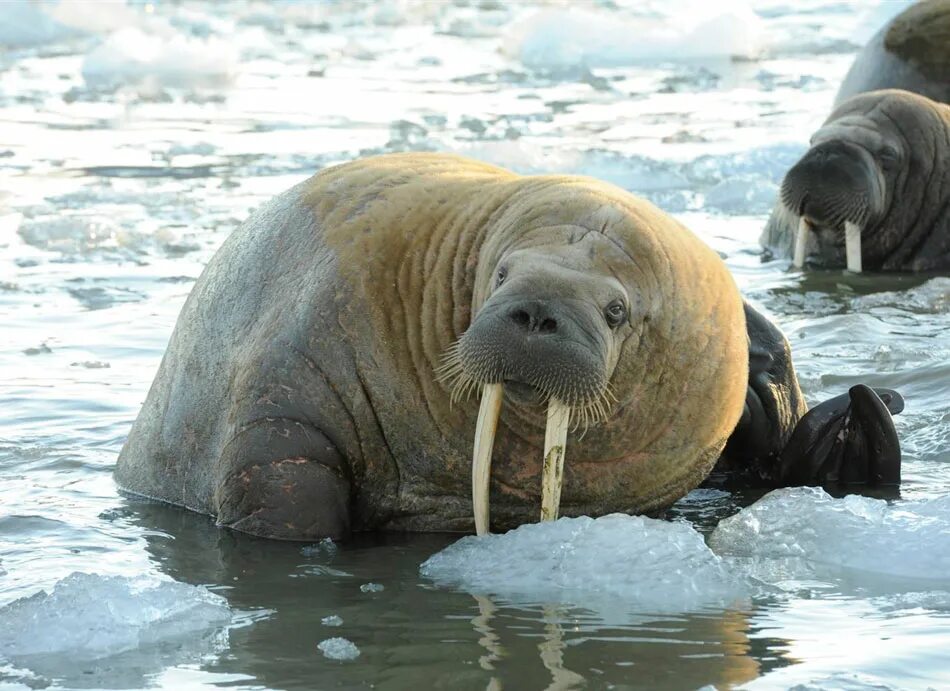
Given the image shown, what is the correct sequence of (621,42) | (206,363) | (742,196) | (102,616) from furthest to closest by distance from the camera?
(621,42) < (742,196) < (206,363) < (102,616)

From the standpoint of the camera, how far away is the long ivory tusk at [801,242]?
1082 centimetres

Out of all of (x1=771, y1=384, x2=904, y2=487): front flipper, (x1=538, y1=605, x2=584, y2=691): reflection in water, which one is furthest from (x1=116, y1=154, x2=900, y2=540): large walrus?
(x1=538, y1=605, x2=584, y2=691): reflection in water

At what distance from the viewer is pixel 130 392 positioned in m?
7.81

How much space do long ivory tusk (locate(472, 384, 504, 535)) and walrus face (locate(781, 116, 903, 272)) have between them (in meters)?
5.52

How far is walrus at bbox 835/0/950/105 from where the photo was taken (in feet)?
41.6

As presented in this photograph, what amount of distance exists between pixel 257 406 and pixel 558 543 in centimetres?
110

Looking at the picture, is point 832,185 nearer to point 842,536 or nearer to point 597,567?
point 842,536

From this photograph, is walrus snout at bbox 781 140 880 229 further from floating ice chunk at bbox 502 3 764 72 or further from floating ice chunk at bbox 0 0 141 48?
floating ice chunk at bbox 0 0 141 48

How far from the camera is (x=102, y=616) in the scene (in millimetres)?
4520

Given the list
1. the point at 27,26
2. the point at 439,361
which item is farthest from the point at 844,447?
the point at 27,26

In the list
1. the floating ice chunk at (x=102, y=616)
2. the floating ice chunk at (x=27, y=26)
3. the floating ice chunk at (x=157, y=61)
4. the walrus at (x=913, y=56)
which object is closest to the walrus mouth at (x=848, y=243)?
the walrus at (x=913, y=56)

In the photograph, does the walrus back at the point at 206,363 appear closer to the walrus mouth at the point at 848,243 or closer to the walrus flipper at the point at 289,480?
the walrus flipper at the point at 289,480

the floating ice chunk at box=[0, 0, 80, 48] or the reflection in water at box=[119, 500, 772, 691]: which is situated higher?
the floating ice chunk at box=[0, 0, 80, 48]

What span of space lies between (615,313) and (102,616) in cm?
171
